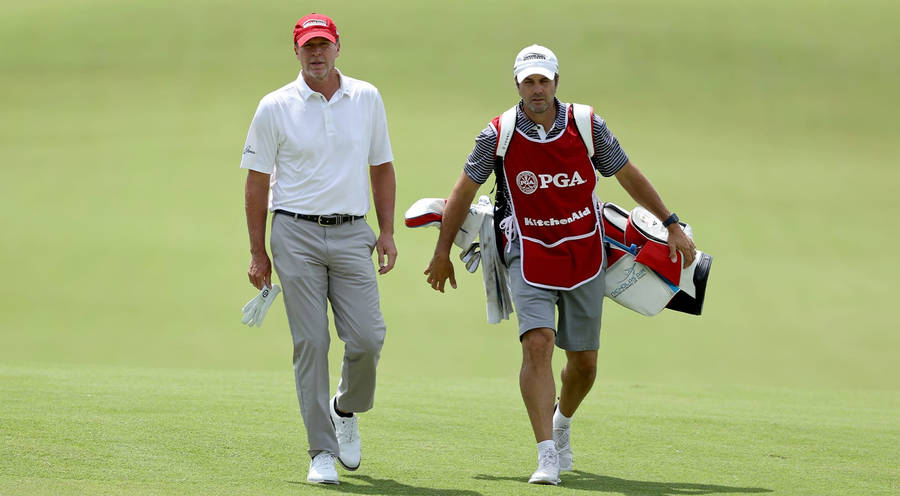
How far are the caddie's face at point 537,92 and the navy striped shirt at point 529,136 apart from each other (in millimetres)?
59

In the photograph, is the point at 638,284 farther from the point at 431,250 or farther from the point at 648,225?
the point at 431,250

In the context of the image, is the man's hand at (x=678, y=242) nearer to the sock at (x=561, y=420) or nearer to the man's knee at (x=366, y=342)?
the sock at (x=561, y=420)

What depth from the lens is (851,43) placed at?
2747 centimetres

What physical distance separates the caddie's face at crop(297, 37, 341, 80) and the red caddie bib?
84 centimetres

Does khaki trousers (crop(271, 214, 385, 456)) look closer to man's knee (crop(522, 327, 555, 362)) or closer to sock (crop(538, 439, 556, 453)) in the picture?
man's knee (crop(522, 327, 555, 362))

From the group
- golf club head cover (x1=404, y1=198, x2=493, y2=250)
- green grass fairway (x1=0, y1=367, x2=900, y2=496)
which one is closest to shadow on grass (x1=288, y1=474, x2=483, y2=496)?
green grass fairway (x1=0, y1=367, x2=900, y2=496)

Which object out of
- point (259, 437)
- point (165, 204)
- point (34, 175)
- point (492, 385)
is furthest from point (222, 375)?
point (34, 175)

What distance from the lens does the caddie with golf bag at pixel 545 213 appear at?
5.44 m

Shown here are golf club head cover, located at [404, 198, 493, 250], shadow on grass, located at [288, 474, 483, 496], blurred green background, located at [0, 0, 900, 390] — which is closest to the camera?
shadow on grass, located at [288, 474, 483, 496]

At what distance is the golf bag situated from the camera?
19.2 ft

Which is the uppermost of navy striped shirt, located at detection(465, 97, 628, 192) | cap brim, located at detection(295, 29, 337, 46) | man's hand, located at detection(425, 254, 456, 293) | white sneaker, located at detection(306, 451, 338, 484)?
cap brim, located at detection(295, 29, 337, 46)

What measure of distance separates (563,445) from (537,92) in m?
1.80

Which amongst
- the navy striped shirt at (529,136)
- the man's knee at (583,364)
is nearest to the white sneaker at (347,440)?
the man's knee at (583,364)

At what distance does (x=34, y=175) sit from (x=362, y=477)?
18.6 meters
